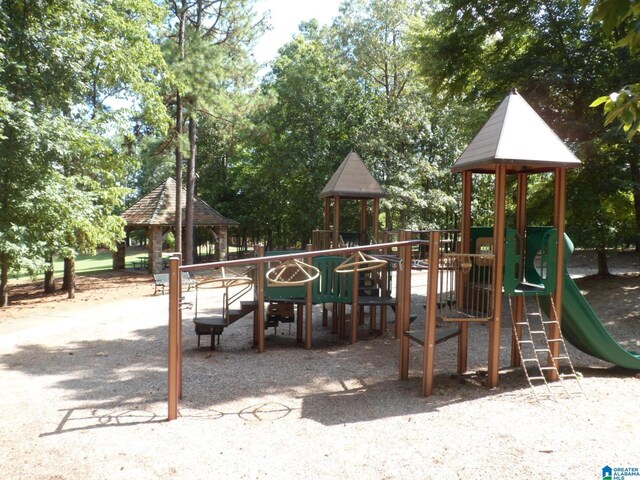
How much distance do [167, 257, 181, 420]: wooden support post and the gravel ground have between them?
8.5 inches

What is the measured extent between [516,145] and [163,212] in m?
20.5

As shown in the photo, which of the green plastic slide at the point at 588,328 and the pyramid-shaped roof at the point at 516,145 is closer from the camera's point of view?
the pyramid-shaped roof at the point at 516,145

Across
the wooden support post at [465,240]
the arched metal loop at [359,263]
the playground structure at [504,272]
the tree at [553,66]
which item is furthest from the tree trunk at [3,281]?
the tree at [553,66]

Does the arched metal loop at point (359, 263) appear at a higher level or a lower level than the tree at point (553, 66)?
lower

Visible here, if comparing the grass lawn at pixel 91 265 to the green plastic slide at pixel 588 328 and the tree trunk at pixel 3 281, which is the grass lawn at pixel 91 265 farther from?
the green plastic slide at pixel 588 328

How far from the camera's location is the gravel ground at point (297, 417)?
429 cm

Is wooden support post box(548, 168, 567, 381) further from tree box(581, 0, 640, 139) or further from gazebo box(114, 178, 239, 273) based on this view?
gazebo box(114, 178, 239, 273)

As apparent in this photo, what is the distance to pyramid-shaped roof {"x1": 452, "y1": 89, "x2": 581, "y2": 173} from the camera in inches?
244

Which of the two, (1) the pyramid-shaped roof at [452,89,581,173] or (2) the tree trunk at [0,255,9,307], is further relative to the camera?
(2) the tree trunk at [0,255,9,307]

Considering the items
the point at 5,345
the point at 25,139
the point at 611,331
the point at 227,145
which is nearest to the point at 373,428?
the point at 611,331

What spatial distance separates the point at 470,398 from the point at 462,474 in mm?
2084

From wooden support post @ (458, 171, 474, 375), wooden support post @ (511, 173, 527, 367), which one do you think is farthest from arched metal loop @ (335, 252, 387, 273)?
wooden support post @ (511, 173, 527, 367)

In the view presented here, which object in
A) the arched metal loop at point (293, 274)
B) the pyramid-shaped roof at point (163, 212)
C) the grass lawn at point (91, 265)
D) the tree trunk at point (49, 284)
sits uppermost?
the pyramid-shaped roof at point (163, 212)

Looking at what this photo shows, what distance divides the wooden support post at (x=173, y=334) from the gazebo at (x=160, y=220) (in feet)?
60.1
